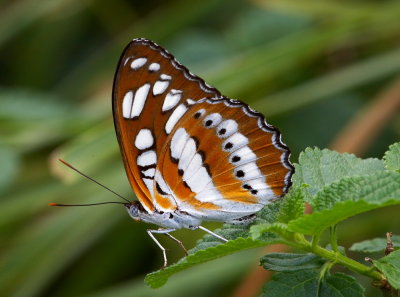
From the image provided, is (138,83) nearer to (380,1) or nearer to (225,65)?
(225,65)

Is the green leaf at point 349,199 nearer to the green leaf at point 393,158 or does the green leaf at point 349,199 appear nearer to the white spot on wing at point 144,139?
the green leaf at point 393,158

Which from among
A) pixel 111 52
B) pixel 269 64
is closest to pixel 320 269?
pixel 269 64

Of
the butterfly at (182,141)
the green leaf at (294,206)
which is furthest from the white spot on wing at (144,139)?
the green leaf at (294,206)

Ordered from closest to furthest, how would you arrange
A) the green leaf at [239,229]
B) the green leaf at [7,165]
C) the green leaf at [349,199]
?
the green leaf at [349,199], the green leaf at [239,229], the green leaf at [7,165]

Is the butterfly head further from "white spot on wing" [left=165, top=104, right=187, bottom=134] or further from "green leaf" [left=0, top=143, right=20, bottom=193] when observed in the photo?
"green leaf" [left=0, top=143, right=20, bottom=193]

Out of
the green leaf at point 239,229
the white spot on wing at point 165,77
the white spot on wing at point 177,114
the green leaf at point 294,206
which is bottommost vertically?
the green leaf at point 239,229

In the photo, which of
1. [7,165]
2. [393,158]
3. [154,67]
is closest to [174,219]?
[154,67]

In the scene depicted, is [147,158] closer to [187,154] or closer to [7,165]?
[187,154]

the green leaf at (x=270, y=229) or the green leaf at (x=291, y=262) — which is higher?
the green leaf at (x=270, y=229)
